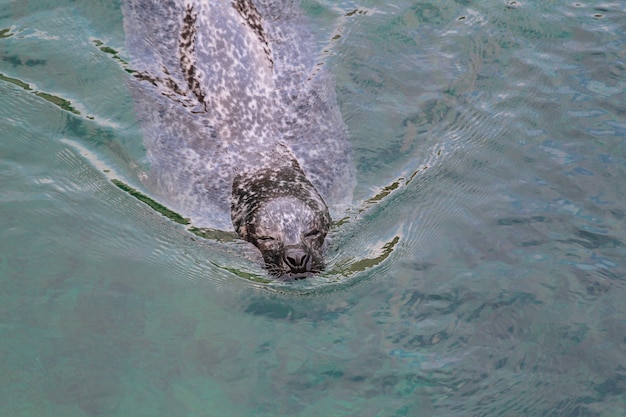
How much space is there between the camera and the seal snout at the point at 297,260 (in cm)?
655

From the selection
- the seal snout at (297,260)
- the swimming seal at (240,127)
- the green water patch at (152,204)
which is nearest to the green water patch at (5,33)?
the swimming seal at (240,127)

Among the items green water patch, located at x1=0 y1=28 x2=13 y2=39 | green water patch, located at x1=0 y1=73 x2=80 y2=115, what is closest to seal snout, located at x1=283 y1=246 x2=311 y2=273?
green water patch, located at x1=0 y1=73 x2=80 y2=115

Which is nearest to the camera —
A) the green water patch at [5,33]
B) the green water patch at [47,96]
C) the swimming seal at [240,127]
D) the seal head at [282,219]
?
the seal head at [282,219]

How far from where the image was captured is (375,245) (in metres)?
6.93

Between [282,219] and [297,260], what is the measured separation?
1.56 ft

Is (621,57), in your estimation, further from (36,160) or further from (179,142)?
(36,160)

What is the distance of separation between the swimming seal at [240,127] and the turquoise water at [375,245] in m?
0.21

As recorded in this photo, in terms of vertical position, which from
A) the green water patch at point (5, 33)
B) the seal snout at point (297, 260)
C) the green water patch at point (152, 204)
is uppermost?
the green water patch at point (5, 33)

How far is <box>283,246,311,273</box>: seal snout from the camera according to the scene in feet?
21.5

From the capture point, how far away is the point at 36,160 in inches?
285

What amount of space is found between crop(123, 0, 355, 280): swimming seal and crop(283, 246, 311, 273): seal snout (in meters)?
0.01

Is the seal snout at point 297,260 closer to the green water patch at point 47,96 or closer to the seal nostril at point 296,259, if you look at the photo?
the seal nostril at point 296,259

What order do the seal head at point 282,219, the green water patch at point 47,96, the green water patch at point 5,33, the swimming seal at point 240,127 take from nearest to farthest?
the seal head at point 282,219 → the swimming seal at point 240,127 → the green water patch at point 47,96 → the green water patch at point 5,33

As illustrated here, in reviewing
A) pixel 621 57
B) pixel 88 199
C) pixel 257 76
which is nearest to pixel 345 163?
pixel 257 76
